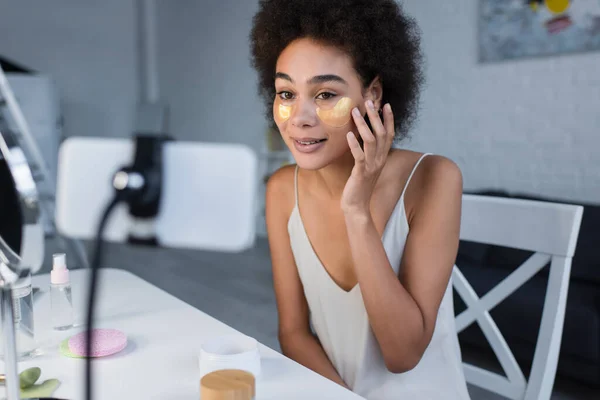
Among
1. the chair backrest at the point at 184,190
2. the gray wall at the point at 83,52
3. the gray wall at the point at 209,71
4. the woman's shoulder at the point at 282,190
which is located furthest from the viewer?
the gray wall at the point at 83,52

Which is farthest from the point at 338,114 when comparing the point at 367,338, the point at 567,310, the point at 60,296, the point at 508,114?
the point at 508,114

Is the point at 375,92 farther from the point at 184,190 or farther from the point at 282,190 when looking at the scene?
the point at 184,190

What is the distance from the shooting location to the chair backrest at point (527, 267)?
0.93 metres

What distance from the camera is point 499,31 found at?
2.93 metres

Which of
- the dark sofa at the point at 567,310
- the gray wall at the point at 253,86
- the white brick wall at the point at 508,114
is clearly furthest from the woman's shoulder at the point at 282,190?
the gray wall at the point at 253,86

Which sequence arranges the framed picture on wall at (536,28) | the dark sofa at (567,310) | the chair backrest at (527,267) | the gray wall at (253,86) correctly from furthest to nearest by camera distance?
the gray wall at (253,86) → the framed picture on wall at (536,28) → the dark sofa at (567,310) → the chair backrest at (527,267)

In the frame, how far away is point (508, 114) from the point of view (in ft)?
9.65

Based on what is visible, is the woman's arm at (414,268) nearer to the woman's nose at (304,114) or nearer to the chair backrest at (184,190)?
the woman's nose at (304,114)

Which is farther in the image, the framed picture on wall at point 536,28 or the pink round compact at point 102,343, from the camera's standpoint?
the framed picture on wall at point 536,28

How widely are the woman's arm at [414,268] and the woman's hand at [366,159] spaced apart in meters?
0.02

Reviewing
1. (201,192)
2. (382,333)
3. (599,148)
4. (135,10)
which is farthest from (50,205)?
(135,10)

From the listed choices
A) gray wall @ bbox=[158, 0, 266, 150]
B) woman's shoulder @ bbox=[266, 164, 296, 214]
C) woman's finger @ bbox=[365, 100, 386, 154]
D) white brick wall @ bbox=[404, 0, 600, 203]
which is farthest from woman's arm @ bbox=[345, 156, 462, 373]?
gray wall @ bbox=[158, 0, 266, 150]

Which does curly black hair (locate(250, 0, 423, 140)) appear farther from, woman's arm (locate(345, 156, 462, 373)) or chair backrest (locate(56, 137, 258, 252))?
chair backrest (locate(56, 137, 258, 252))

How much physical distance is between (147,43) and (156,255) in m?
2.92
